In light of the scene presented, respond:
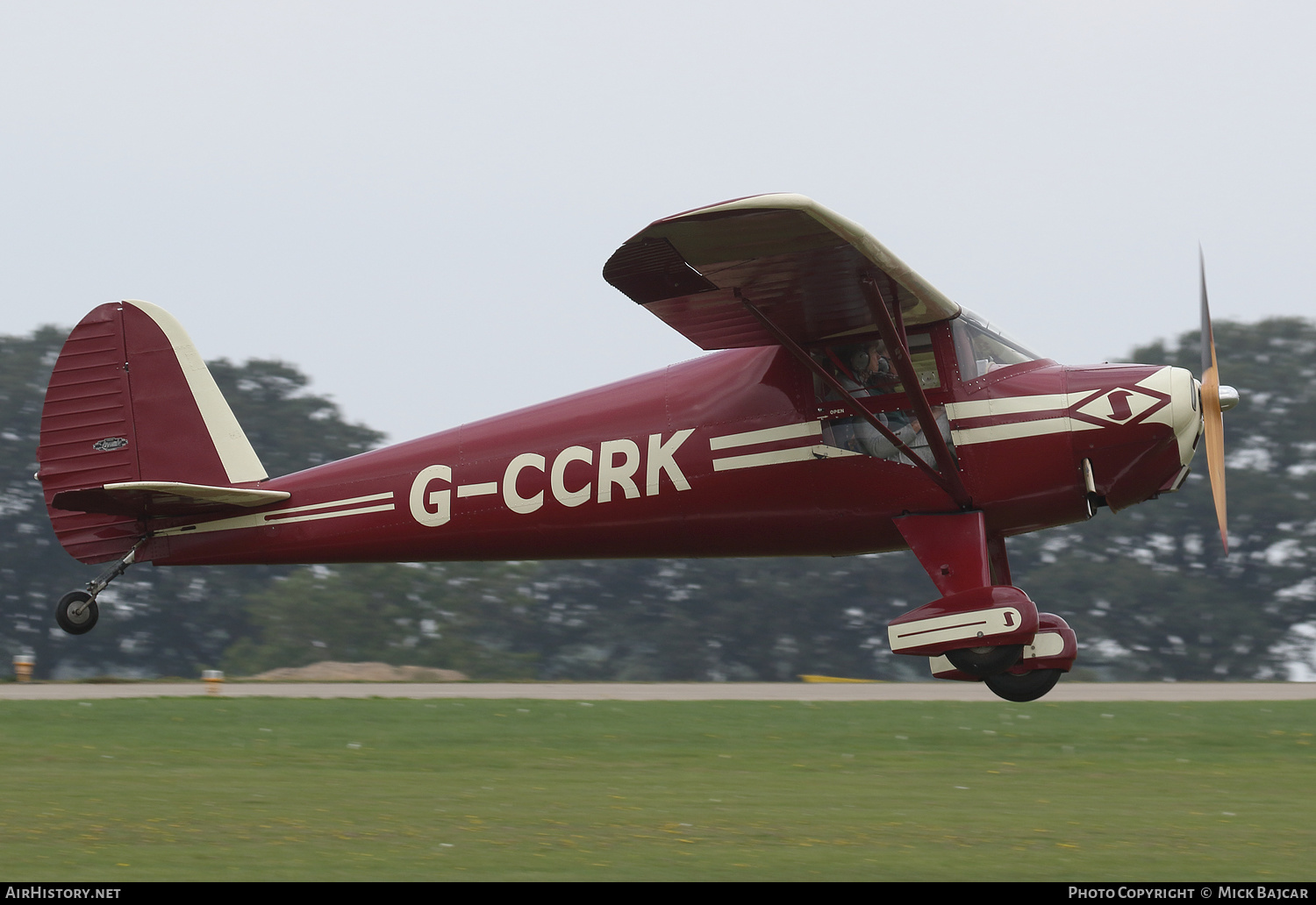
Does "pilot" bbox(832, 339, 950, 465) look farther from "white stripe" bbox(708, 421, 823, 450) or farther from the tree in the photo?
the tree

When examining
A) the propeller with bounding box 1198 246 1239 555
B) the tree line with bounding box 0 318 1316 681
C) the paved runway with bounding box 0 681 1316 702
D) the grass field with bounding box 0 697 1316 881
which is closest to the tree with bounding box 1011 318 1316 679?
the tree line with bounding box 0 318 1316 681

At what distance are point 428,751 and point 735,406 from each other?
4105 millimetres

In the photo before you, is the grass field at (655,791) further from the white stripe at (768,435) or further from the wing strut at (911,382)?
the white stripe at (768,435)

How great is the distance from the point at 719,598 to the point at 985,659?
1475 inches

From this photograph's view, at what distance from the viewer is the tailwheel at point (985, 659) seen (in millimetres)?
10406

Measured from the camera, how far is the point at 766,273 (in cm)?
987

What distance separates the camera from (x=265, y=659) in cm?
4519

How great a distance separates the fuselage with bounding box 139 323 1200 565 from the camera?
10547 mm

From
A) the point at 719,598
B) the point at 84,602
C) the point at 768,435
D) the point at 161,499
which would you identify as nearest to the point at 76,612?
the point at 84,602

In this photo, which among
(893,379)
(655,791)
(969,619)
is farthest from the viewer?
(893,379)

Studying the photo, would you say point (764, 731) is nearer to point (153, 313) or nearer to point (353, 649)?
point (153, 313)

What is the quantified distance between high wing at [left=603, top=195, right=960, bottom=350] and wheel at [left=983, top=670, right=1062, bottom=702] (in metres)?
2.97

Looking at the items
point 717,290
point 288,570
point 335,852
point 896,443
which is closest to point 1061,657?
point 896,443

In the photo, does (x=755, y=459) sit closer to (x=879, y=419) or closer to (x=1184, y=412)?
(x=879, y=419)
